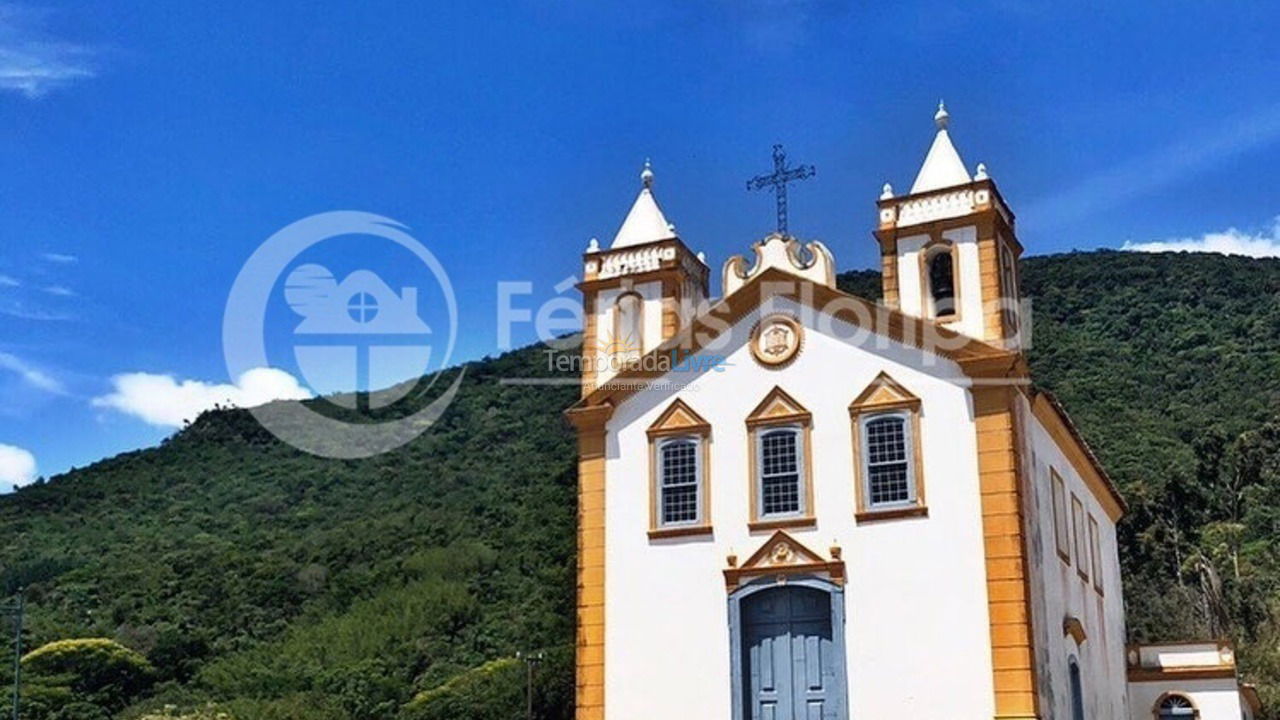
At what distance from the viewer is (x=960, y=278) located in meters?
24.2

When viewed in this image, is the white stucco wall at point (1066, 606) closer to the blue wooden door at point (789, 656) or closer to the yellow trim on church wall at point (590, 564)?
the blue wooden door at point (789, 656)

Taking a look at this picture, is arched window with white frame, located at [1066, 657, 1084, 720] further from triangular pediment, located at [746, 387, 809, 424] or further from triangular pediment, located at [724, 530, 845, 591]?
triangular pediment, located at [746, 387, 809, 424]

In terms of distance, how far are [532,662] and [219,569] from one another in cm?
1953

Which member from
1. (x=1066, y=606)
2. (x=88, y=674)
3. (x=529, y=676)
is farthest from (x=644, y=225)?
(x=88, y=674)

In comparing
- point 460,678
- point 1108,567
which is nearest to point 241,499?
point 460,678

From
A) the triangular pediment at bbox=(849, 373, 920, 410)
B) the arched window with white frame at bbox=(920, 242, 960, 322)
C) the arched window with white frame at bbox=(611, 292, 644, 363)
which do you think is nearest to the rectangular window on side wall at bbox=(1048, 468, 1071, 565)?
the arched window with white frame at bbox=(920, 242, 960, 322)

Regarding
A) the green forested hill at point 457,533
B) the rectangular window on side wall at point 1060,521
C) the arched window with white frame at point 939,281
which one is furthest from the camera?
the green forested hill at point 457,533

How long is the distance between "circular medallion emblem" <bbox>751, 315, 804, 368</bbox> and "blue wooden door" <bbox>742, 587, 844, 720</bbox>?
12.3 feet

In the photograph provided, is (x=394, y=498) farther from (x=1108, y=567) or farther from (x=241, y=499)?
(x=1108, y=567)

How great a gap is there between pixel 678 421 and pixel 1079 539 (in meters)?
8.84

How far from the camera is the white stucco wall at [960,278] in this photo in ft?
78.7

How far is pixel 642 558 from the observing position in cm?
2391

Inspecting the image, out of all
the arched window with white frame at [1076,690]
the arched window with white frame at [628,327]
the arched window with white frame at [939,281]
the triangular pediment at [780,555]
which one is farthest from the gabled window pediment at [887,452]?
the arched window with white frame at [628,327]

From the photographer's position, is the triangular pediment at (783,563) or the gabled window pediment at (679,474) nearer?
the triangular pediment at (783,563)
